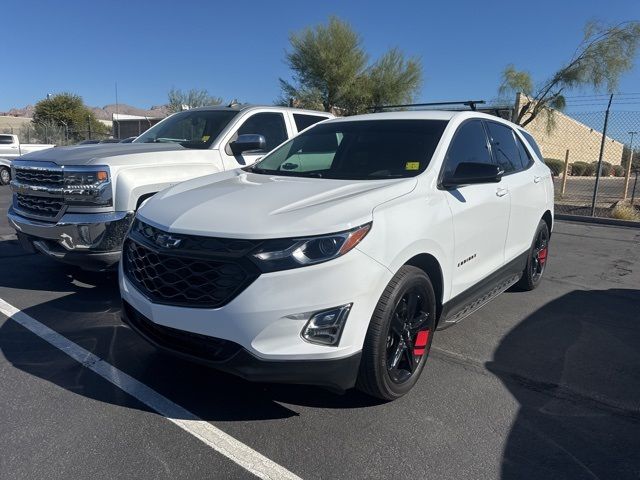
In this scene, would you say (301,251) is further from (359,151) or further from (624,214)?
(624,214)

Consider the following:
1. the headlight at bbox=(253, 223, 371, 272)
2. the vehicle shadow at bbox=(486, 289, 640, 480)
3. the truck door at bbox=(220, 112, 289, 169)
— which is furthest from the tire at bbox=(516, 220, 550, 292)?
the headlight at bbox=(253, 223, 371, 272)

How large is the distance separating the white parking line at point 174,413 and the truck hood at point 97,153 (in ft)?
5.21

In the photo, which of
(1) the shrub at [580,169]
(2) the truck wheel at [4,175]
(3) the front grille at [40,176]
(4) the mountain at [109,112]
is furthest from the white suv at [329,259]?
(4) the mountain at [109,112]

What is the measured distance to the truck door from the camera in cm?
613

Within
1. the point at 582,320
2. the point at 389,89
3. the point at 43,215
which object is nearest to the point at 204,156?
the point at 43,215

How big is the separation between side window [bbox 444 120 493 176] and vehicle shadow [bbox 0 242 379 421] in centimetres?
183

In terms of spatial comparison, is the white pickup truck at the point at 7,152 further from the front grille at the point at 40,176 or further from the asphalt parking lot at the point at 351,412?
the asphalt parking lot at the point at 351,412

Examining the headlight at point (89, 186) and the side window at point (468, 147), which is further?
the headlight at point (89, 186)

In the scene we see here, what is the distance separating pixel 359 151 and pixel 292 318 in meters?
1.96

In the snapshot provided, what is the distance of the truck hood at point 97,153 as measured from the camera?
501 cm

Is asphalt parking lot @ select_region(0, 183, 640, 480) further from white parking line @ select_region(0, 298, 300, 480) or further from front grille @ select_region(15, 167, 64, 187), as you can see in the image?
front grille @ select_region(15, 167, 64, 187)

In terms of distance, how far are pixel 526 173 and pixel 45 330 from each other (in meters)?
4.61

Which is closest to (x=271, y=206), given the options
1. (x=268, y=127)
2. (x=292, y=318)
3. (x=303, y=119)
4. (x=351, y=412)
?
(x=292, y=318)

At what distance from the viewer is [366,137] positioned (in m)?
4.34
